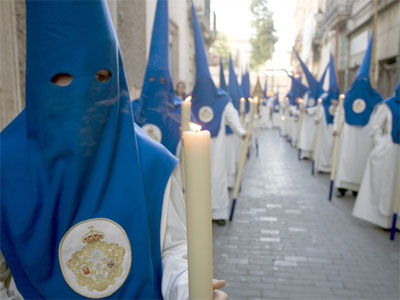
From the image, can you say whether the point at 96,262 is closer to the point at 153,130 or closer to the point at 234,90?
the point at 153,130

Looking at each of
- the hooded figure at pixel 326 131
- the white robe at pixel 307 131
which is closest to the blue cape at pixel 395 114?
the hooded figure at pixel 326 131

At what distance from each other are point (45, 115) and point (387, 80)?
472 inches

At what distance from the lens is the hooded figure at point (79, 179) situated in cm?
139

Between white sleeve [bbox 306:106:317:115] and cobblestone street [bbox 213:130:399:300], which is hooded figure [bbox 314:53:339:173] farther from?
cobblestone street [bbox 213:130:399:300]

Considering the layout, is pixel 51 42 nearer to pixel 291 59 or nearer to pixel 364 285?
pixel 364 285

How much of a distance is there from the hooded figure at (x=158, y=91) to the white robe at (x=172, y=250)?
2607 mm

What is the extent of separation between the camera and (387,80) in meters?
11.6

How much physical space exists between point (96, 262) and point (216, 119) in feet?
13.9

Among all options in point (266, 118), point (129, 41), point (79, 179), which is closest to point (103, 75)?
point (79, 179)

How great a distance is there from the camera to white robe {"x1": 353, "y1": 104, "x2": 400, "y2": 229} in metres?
5.09

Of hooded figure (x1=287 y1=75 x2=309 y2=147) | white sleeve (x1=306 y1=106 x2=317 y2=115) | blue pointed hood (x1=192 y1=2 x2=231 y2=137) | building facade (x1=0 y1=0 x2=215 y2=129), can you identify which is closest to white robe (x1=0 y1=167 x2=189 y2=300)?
building facade (x1=0 y1=0 x2=215 y2=129)

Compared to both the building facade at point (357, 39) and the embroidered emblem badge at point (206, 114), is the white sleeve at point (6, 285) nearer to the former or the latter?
the embroidered emblem badge at point (206, 114)

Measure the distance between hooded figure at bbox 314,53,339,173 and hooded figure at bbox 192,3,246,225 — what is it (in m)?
4.07

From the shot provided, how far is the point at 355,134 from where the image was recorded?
6.96 m
